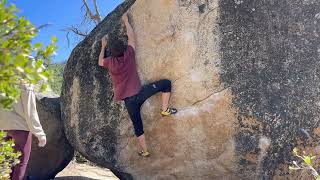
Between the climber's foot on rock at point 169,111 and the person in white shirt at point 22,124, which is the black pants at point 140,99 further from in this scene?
the person in white shirt at point 22,124

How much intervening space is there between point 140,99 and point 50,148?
252cm

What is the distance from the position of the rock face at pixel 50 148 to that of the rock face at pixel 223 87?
4.92 feet

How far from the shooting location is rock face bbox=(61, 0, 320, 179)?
6637 mm

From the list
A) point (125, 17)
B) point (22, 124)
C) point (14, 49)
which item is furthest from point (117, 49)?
point (14, 49)

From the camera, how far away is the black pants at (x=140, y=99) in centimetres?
698

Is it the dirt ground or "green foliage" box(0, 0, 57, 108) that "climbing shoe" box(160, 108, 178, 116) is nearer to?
the dirt ground

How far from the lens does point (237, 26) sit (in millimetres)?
6887

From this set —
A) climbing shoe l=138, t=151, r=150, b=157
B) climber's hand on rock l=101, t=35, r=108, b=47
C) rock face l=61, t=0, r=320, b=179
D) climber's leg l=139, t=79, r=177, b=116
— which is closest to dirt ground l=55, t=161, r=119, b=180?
rock face l=61, t=0, r=320, b=179

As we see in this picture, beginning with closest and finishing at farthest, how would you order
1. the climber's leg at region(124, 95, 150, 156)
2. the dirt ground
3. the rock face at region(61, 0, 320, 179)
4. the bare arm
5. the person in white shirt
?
the person in white shirt → the rock face at region(61, 0, 320, 179) → the climber's leg at region(124, 95, 150, 156) → the bare arm → the dirt ground

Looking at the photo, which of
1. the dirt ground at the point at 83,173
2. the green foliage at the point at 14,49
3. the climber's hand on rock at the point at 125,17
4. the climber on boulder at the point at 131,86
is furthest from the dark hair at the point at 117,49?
the green foliage at the point at 14,49

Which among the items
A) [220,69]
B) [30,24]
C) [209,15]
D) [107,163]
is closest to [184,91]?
[220,69]

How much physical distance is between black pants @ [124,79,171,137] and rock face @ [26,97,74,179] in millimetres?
2060

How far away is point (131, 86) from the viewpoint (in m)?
7.04

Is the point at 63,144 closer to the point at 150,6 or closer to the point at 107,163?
the point at 107,163
